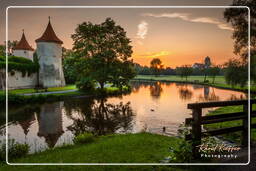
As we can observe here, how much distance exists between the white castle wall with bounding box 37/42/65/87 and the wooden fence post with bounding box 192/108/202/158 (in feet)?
62.5

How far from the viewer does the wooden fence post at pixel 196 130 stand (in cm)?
462

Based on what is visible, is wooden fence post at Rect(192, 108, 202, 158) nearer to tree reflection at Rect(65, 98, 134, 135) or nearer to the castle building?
tree reflection at Rect(65, 98, 134, 135)

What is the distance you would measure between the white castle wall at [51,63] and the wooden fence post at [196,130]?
19.1m

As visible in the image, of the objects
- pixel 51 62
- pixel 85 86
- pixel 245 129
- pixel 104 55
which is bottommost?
pixel 245 129

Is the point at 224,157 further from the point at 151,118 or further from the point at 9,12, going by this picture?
the point at 151,118

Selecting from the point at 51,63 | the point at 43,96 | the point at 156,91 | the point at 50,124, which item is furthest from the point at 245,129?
the point at 156,91

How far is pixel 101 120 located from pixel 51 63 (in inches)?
448

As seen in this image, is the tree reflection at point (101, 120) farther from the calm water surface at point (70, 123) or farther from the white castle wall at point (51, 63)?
the white castle wall at point (51, 63)

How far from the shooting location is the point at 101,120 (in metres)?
16.2

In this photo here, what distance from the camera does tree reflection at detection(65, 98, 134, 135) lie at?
13461 millimetres

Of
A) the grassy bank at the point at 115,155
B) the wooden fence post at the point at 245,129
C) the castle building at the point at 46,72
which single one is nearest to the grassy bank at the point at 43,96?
the castle building at the point at 46,72

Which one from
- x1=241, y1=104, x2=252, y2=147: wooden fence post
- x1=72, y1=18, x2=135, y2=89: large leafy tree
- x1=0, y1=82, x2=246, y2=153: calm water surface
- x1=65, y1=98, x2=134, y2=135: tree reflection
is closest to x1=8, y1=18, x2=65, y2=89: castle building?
x1=72, y1=18, x2=135, y2=89: large leafy tree

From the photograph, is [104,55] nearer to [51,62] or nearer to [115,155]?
[51,62]

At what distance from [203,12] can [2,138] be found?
12981 mm
